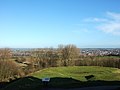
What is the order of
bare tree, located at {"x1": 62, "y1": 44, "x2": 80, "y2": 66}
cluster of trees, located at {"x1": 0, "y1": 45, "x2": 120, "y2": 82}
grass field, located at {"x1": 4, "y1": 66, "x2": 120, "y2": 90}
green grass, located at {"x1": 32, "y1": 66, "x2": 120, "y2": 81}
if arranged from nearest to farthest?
1. grass field, located at {"x1": 4, "y1": 66, "x2": 120, "y2": 90}
2. green grass, located at {"x1": 32, "y1": 66, "x2": 120, "y2": 81}
3. cluster of trees, located at {"x1": 0, "y1": 45, "x2": 120, "y2": 82}
4. bare tree, located at {"x1": 62, "y1": 44, "x2": 80, "y2": 66}

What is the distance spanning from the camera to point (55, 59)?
93625 mm

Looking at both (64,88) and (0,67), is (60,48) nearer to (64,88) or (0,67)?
(0,67)

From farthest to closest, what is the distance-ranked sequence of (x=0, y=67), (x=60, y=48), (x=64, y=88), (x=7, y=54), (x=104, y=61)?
(x=60, y=48)
(x=104, y=61)
(x=7, y=54)
(x=0, y=67)
(x=64, y=88)

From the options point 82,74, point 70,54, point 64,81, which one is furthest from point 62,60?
point 64,81

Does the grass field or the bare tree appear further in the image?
the bare tree

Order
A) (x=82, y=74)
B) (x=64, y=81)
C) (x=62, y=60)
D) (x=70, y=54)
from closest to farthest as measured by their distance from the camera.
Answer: (x=64, y=81) → (x=82, y=74) → (x=70, y=54) → (x=62, y=60)

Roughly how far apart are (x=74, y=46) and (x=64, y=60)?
698cm

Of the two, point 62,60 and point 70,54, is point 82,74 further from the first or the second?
point 62,60

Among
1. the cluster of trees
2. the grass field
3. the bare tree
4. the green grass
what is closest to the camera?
the grass field

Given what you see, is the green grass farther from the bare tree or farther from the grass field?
the bare tree

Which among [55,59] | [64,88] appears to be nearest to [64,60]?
[55,59]

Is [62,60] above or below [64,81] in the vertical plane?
above

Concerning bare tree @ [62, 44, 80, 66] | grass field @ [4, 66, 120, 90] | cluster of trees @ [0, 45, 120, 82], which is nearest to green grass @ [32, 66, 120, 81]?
grass field @ [4, 66, 120, 90]

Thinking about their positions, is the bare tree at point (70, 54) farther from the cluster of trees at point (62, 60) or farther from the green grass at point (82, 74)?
the green grass at point (82, 74)
